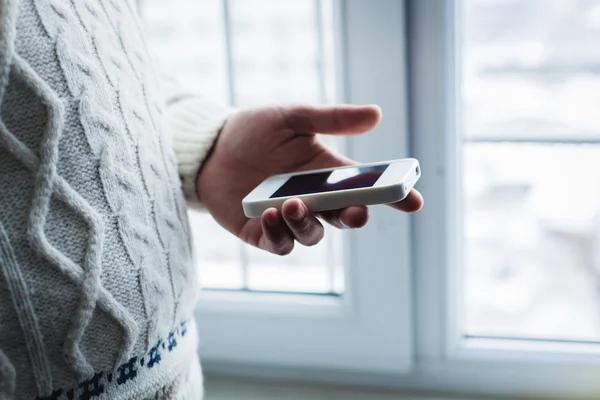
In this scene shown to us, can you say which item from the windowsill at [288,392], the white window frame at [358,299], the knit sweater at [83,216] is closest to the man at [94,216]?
the knit sweater at [83,216]

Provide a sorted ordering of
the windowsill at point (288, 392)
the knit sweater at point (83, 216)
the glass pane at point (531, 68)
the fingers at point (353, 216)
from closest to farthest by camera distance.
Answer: the knit sweater at point (83, 216) → the fingers at point (353, 216) → the glass pane at point (531, 68) → the windowsill at point (288, 392)

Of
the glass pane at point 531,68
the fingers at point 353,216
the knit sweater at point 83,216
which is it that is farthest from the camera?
the glass pane at point 531,68

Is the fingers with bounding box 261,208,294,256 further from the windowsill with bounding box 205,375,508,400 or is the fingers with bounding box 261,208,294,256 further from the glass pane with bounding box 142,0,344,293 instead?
the windowsill with bounding box 205,375,508,400

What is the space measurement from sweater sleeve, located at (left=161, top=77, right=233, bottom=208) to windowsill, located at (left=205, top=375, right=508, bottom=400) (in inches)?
14.4

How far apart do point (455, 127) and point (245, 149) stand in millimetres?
287

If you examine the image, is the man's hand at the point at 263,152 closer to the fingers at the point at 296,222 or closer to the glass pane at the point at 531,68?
the fingers at the point at 296,222

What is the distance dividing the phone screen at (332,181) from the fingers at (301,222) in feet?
0.11


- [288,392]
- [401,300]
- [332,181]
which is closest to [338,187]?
[332,181]

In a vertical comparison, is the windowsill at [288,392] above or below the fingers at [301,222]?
below

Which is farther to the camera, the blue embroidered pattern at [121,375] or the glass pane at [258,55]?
the glass pane at [258,55]

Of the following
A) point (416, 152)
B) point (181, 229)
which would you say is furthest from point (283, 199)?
point (416, 152)

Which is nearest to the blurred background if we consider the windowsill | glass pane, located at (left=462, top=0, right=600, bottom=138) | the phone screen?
glass pane, located at (left=462, top=0, right=600, bottom=138)

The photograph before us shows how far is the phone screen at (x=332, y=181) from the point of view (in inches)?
23.5

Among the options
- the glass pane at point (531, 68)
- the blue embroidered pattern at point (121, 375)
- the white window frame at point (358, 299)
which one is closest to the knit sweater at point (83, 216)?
the blue embroidered pattern at point (121, 375)
